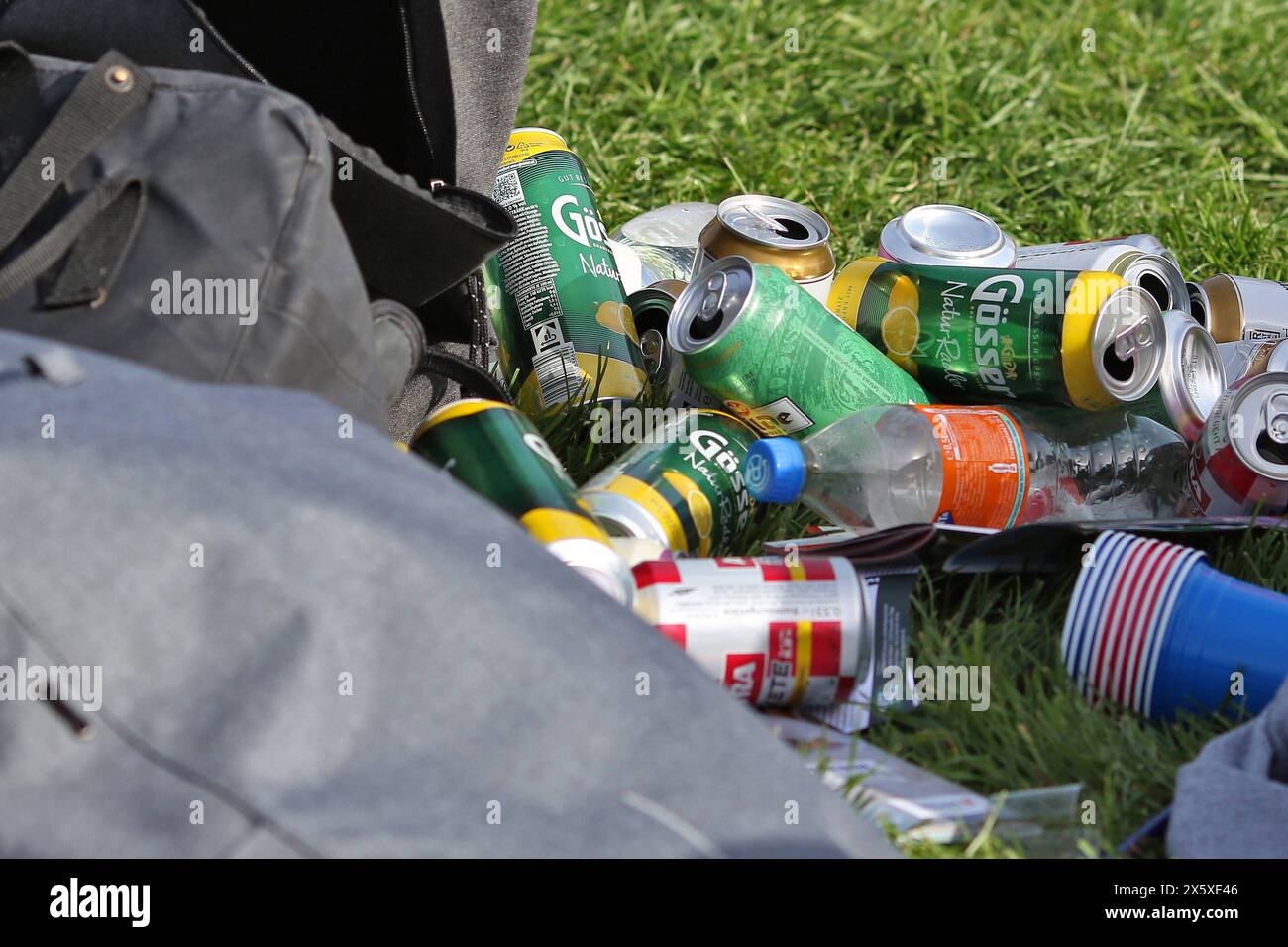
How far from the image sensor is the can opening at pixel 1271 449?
1775mm

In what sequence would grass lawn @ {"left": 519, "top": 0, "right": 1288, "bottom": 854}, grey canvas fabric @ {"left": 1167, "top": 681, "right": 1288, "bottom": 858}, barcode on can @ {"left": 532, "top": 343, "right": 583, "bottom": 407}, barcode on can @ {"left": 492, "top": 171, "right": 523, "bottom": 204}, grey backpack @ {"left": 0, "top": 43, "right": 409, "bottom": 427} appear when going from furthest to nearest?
grass lawn @ {"left": 519, "top": 0, "right": 1288, "bottom": 854} → barcode on can @ {"left": 492, "top": 171, "right": 523, "bottom": 204} → barcode on can @ {"left": 532, "top": 343, "right": 583, "bottom": 407} → grey backpack @ {"left": 0, "top": 43, "right": 409, "bottom": 427} → grey canvas fabric @ {"left": 1167, "top": 681, "right": 1288, "bottom": 858}

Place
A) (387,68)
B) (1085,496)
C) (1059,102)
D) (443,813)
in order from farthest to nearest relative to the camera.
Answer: (1059,102) < (1085,496) < (387,68) < (443,813)

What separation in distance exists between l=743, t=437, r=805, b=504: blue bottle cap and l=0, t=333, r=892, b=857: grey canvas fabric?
1.99 ft

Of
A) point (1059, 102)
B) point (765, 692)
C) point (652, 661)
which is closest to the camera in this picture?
point (652, 661)

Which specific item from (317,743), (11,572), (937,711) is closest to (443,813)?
(317,743)

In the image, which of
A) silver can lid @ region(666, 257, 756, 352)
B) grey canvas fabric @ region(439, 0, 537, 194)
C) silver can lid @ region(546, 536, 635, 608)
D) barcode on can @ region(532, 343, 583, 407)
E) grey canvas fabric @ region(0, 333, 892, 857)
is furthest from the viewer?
barcode on can @ region(532, 343, 583, 407)

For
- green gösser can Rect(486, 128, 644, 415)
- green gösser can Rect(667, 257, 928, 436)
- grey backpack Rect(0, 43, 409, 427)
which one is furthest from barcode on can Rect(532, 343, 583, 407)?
grey backpack Rect(0, 43, 409, 427)

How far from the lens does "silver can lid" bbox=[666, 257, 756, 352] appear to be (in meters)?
1.86

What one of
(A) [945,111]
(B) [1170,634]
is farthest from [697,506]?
(A) [945,111]

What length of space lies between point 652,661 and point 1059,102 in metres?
2.65

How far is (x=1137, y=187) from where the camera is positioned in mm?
3053

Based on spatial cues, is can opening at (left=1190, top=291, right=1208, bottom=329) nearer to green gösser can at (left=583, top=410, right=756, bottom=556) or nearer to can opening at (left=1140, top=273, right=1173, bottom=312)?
can opening at (left=1140, top=273, right=1173, bottom=312)

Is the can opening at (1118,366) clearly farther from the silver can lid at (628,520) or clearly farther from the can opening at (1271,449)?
the silver can lid at (628,520)
